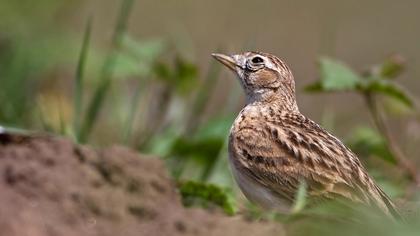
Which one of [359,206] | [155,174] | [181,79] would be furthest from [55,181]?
[181,79]

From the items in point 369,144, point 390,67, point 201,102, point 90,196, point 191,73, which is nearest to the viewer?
point 90,196

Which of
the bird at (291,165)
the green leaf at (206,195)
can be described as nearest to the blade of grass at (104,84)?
the bird at (291,165)

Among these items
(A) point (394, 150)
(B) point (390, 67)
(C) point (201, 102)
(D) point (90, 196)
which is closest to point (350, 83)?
(B) point (390, 67)

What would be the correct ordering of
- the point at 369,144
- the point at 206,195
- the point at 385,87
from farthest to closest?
the point at 369,144, the point at 385,87, the point at 206,195

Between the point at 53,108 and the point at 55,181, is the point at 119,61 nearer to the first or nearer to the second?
the point at 53,108

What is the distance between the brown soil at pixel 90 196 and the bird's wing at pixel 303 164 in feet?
1.41

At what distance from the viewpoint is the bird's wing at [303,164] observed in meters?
5.51

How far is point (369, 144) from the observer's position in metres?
7.82

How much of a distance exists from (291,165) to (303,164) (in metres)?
0.06

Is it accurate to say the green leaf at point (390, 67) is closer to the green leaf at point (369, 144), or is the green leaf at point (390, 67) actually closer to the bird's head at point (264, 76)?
the green leaf at point (369, 144)

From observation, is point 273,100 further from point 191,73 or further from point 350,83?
point 191,73

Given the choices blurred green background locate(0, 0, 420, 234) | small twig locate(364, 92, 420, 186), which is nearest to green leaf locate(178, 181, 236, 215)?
blurred green background locate(0, 0, 420, 234)

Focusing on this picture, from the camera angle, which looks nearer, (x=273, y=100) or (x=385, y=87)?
(x=273, y=100)

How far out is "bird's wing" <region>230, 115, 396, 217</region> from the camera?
18.1 feet
